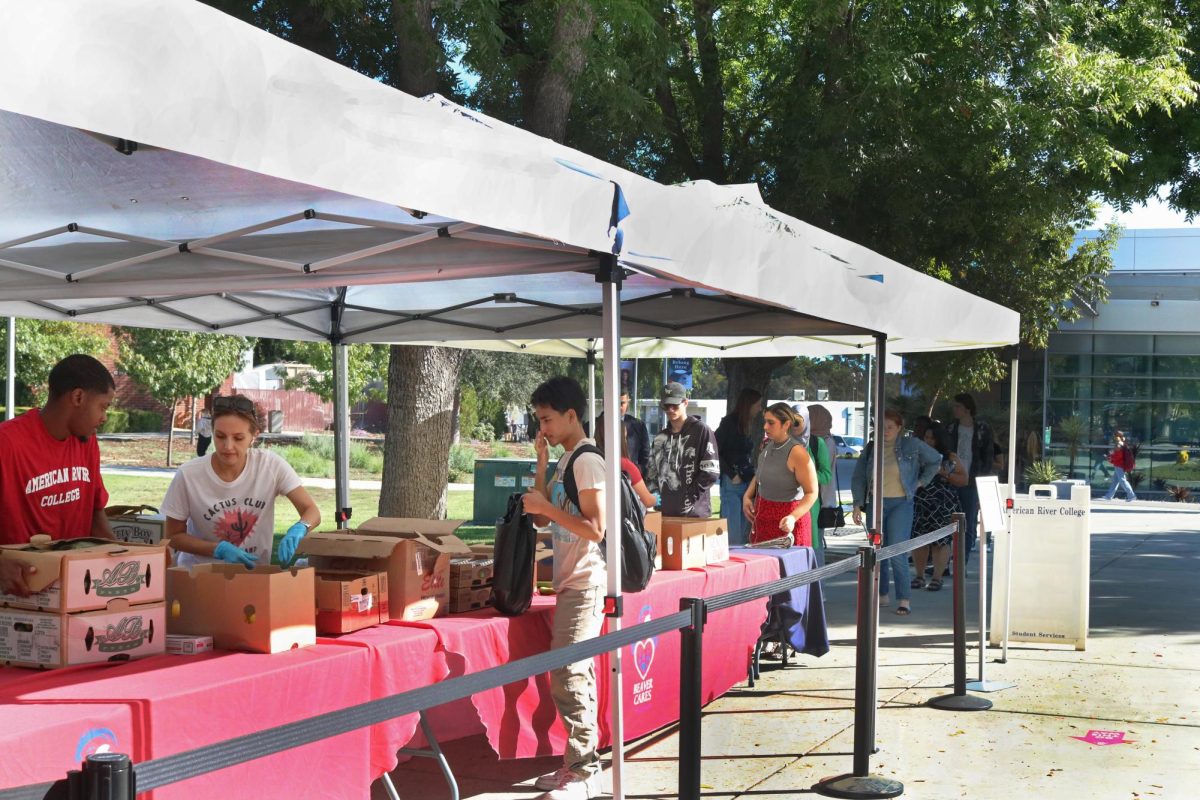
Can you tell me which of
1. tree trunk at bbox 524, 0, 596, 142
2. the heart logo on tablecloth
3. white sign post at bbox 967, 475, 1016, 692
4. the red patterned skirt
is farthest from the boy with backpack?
tree trunk at bbox 524, 0, 596, 142

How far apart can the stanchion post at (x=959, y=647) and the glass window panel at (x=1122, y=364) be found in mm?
28372

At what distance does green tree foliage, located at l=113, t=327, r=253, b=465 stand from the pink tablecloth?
112 feet

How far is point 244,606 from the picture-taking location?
14.3 ft

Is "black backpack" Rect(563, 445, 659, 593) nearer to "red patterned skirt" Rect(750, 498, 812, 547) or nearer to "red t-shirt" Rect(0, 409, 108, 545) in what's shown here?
"red t-shirt" Rect(0, 409, 108, 545)

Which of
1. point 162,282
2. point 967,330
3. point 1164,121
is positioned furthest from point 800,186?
point 162,282

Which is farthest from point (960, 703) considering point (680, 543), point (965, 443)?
point (965, 443)

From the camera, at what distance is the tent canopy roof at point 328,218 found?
269 cm

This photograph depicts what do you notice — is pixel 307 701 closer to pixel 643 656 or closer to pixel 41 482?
pixel 41 482

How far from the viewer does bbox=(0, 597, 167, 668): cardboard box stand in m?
3.98

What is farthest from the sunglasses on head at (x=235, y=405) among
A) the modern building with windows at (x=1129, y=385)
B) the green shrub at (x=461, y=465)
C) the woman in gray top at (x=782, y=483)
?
the modern building with windows at (x=1129, y=385)

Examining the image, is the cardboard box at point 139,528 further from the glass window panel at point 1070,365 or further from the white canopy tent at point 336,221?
the glass window panel at point 1070,365

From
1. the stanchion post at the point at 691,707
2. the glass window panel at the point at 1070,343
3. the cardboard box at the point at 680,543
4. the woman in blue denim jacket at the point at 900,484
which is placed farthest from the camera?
the glass window panel at the point at 1070,343

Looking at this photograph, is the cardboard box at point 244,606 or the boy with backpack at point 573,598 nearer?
the cardboard box at point 244,606

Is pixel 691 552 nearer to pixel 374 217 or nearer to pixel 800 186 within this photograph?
pixel 374 217
